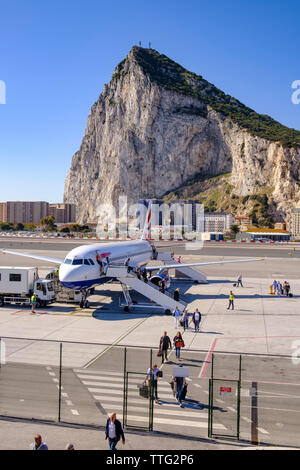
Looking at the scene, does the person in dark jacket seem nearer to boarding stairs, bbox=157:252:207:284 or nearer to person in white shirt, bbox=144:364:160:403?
person in white shirt, bbox=144:364:160:403

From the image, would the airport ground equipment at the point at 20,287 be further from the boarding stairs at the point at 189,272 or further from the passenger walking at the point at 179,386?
the passenger walking at the point at 179,386

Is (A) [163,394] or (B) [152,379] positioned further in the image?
(A) [163,394]

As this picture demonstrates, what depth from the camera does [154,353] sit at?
22.5 meters

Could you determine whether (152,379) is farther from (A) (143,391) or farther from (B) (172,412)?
(B) (172,412)

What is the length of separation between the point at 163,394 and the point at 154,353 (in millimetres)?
5882

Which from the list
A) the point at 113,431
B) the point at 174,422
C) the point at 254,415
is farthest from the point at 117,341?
the point at 113,431

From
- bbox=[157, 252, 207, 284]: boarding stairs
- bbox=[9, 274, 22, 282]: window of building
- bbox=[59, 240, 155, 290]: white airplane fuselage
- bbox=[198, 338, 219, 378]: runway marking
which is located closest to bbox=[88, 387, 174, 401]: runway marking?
bbox=[198, 338, 219, 378]: runway marking

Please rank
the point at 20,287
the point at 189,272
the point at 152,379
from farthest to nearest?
the point at 189,272 < the point at 20,287 < the point at 152,379

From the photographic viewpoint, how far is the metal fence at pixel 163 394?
45.8 feet

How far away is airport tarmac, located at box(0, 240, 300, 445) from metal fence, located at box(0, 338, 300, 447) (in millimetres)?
40
